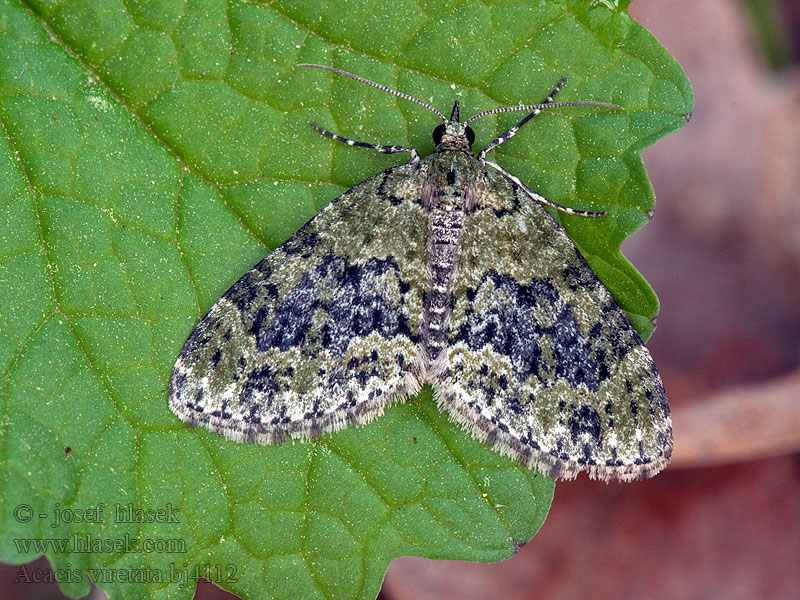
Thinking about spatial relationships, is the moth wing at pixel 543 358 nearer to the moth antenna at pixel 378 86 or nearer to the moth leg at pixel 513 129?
the moth leg at pixel 513 129

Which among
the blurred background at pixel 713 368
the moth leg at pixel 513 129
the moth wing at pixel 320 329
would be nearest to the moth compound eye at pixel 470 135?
the moth leg at pixel 513 129

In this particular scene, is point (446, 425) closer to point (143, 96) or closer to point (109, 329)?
point (109, 329)

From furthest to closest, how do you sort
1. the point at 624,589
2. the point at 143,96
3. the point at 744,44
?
the point at 744,44, the point at 624,589, the point at 143,96

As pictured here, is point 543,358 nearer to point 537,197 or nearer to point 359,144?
point 537,197

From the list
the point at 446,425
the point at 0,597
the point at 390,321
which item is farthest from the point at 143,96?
the point at 0,597
